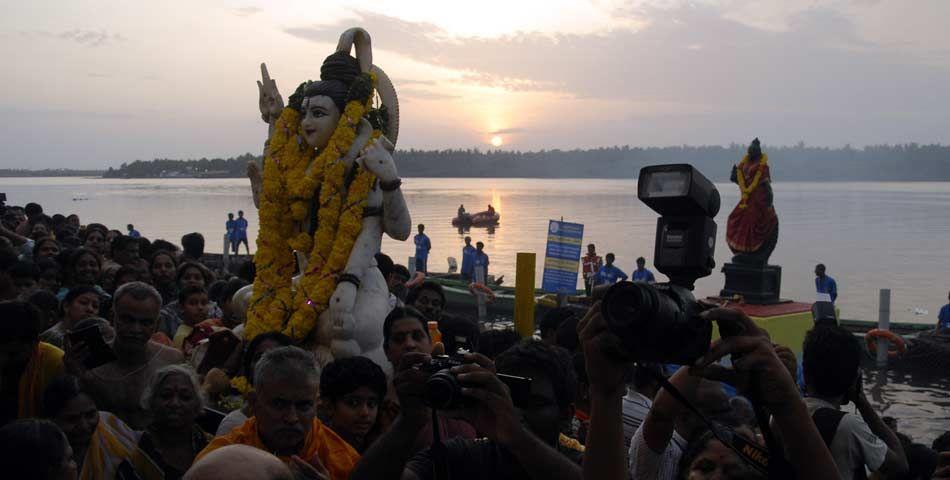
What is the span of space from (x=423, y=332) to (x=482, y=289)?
43.2 feet

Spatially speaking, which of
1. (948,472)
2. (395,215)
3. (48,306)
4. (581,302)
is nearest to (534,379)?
(948,472)

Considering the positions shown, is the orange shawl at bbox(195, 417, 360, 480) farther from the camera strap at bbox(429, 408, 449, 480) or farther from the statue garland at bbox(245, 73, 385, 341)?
the statue garland at bbox(245, 73, 385, 341)

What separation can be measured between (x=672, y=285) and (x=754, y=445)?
2.06 ft

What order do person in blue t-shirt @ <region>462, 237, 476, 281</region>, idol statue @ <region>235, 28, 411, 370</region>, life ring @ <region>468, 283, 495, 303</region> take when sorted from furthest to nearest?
1. person in blue t-shirt @ <region>462, 237, 476, 281</region>
2. life ring @ <region>468, 283, 495, 303</region>
3. idol statue @ <region>235, 28, 411, 370</region>

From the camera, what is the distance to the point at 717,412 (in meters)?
4.03

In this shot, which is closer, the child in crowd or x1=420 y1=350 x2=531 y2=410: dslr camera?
x1=420 y1=350 x2=531 y2=410: dslr camera

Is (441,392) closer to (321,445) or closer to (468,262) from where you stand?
(321,445)

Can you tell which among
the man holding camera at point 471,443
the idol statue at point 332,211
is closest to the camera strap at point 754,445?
the man holding camera at point 471,443

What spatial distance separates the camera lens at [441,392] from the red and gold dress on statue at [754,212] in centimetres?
1401

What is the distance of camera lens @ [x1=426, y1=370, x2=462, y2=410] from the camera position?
8.02 feet

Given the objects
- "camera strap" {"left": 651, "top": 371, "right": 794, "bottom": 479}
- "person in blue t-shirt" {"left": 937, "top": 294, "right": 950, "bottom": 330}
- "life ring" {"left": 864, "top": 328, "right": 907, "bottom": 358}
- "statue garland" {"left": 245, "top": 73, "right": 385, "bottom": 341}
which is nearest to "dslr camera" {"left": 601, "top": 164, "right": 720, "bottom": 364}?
"camera strap" {"left": 651, "top": 371, "right": 794, "bottom": 479}

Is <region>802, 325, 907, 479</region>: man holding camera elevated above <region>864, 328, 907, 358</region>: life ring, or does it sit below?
above

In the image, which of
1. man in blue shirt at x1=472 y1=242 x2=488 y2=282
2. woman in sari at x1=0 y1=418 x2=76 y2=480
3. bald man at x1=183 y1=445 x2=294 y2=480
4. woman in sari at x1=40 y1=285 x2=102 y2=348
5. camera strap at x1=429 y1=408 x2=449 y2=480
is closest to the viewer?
bald man at x1=183 y1=445 x2=294 y2=480

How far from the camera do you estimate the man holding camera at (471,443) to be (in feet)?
8.22
